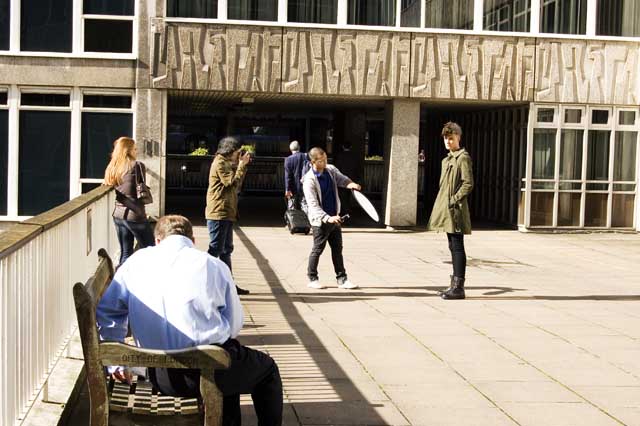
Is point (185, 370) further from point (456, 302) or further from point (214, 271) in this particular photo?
point (456, 302)

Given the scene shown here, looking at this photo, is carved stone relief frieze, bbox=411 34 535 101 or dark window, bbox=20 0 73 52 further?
carved stone relief frieze, bbox=411 34 535 101

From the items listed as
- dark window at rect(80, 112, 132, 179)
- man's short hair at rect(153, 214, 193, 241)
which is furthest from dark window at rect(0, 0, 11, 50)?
man's short hair at rect(153, 214, 193, 241)

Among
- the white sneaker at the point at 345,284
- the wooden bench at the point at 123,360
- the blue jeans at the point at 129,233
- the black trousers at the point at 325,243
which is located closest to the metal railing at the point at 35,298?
the wooden bench at the point at 123,360

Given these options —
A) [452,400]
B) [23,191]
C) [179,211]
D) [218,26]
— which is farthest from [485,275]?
[179,211]

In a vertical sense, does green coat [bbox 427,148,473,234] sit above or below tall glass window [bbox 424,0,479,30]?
below

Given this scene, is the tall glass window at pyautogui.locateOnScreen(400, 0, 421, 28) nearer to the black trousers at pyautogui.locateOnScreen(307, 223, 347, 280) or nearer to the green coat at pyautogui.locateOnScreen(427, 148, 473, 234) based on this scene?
the black trousers at pyautogui.locateOnScreen(307, 223, 347, 280)

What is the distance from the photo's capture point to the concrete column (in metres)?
22.1

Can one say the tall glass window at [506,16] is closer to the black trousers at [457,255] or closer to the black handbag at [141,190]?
the black trousers at [457,255]

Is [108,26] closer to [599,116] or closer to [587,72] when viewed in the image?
[587,72]

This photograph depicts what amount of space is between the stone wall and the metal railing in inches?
505

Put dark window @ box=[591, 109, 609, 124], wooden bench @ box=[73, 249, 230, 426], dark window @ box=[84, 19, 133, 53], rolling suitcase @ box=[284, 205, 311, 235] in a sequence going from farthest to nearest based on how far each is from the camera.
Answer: dark window @ box=[591, 109, 609, 124], dark window @ box=[84, 19, 133, 53], rolling suitcase @ box=[284, 205, 311, 235], wooden bench @ box=[73, 249, 230, 426]

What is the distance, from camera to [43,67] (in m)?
21.2

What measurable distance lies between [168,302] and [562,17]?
19.1 metres

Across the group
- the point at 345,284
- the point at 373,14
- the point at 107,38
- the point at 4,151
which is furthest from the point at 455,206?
the point at 4,151
